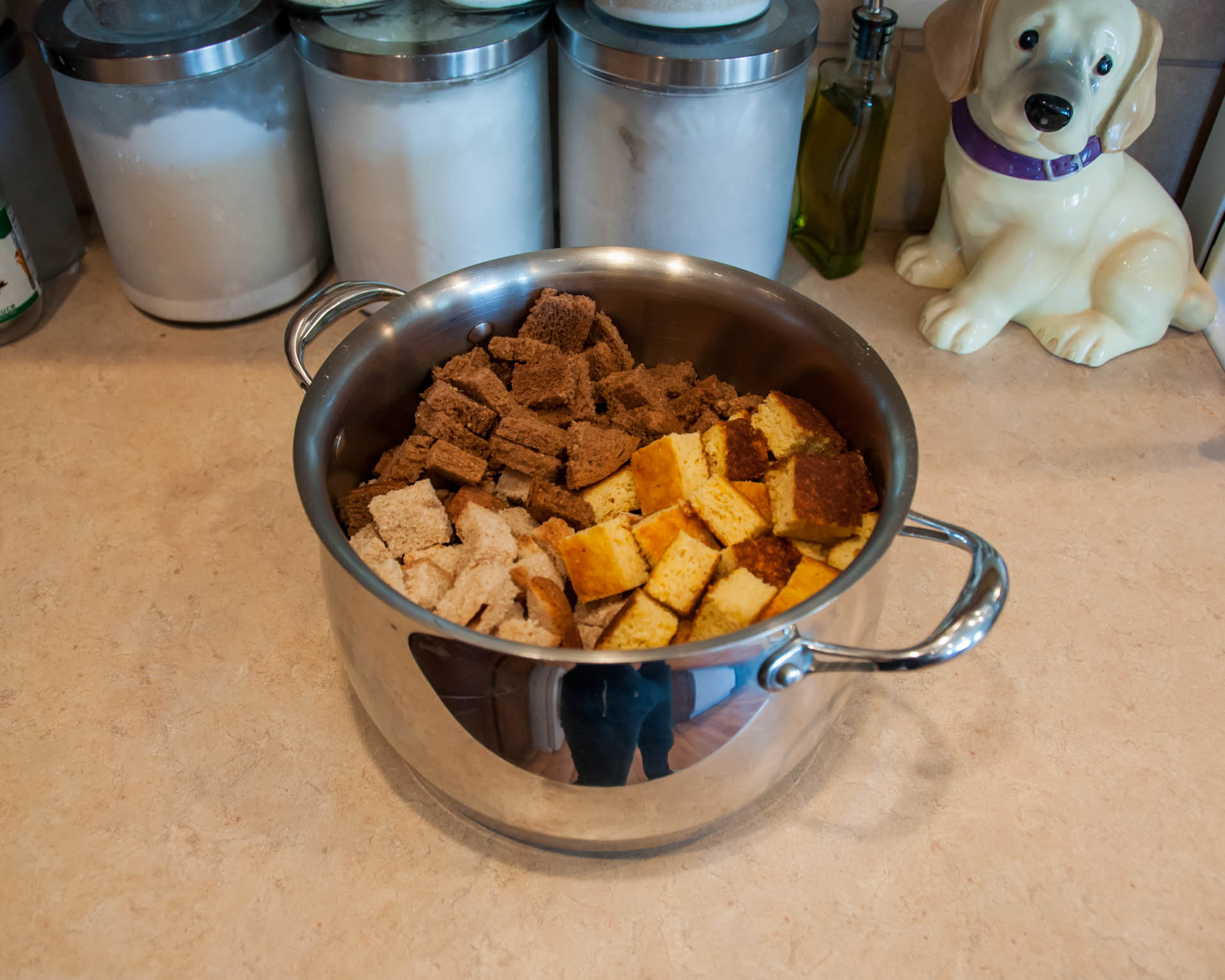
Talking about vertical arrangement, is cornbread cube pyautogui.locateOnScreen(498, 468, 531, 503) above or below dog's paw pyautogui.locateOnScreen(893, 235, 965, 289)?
above

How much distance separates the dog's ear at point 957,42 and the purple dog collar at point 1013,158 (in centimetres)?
6

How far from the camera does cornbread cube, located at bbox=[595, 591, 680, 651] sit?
29.8 inches

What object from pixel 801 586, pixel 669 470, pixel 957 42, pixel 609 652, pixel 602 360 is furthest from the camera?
pixel 957 42

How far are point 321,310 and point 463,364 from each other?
0.13 metres

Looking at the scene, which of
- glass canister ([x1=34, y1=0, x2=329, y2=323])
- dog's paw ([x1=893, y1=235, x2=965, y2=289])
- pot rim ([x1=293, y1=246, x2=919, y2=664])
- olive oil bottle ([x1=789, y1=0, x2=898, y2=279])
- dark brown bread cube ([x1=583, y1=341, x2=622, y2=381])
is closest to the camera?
pot rim ([x1=293, y1=246, x2=919, y2=664])

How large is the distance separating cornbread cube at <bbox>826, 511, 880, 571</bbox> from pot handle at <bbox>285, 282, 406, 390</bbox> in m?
0.44

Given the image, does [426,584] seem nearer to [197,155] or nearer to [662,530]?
[662,530]

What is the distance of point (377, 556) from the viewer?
831mm

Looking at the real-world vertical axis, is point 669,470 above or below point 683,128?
below

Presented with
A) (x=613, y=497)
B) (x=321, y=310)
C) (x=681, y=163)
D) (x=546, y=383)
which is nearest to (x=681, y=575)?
(x=613, y=497)

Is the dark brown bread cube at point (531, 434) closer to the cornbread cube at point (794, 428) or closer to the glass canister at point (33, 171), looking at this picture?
the cornbread cube at point (794, 428)

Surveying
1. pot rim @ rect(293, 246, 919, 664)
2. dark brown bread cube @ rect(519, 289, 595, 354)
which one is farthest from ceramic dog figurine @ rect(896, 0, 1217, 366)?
dark brown bread cube @ rect(519, 289, 595, 354)

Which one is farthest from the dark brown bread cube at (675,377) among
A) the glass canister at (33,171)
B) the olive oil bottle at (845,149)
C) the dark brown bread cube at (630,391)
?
the glass canister at (33,171)

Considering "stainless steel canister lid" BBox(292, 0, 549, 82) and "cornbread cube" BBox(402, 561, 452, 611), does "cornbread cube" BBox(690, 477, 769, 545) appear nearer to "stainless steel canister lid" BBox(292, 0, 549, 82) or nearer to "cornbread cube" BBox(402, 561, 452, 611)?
"cornbread cube" BBox(402, 561, 452, 611)
